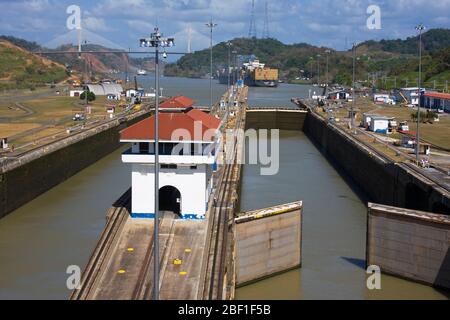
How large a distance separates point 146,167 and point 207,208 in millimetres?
2491

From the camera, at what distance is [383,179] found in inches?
1232

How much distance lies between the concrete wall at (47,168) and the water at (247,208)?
22.0 inches

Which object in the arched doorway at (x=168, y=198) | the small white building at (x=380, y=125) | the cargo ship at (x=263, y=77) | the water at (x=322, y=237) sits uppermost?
the cargo ship at (x=263, y=77)

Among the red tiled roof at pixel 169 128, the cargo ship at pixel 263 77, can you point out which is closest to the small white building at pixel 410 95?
the red tiled roof at pixel 169 128

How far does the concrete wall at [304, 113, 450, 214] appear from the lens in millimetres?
24219

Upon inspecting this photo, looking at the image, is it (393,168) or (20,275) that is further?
(393,168)

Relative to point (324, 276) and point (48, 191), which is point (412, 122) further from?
point (324, 276)

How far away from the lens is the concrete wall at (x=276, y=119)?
235ft

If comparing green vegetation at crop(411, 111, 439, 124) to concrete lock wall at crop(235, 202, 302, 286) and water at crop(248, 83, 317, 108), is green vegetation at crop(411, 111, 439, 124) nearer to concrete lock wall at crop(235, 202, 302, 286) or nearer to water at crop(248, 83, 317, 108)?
concrete lock wall at crop(235, 202, 302, 286)

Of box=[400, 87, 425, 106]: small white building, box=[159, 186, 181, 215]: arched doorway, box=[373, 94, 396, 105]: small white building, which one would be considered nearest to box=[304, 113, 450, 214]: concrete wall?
box=[159, 186, 181, 215]: arched doorway

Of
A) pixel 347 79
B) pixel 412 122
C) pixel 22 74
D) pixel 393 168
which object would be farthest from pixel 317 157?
pixel 347 79

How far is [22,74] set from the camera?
4550 inches

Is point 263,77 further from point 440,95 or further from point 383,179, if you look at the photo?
point 383,179

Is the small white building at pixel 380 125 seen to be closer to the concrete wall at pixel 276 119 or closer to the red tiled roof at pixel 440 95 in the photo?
the red tiled roof at pixel 440 95
